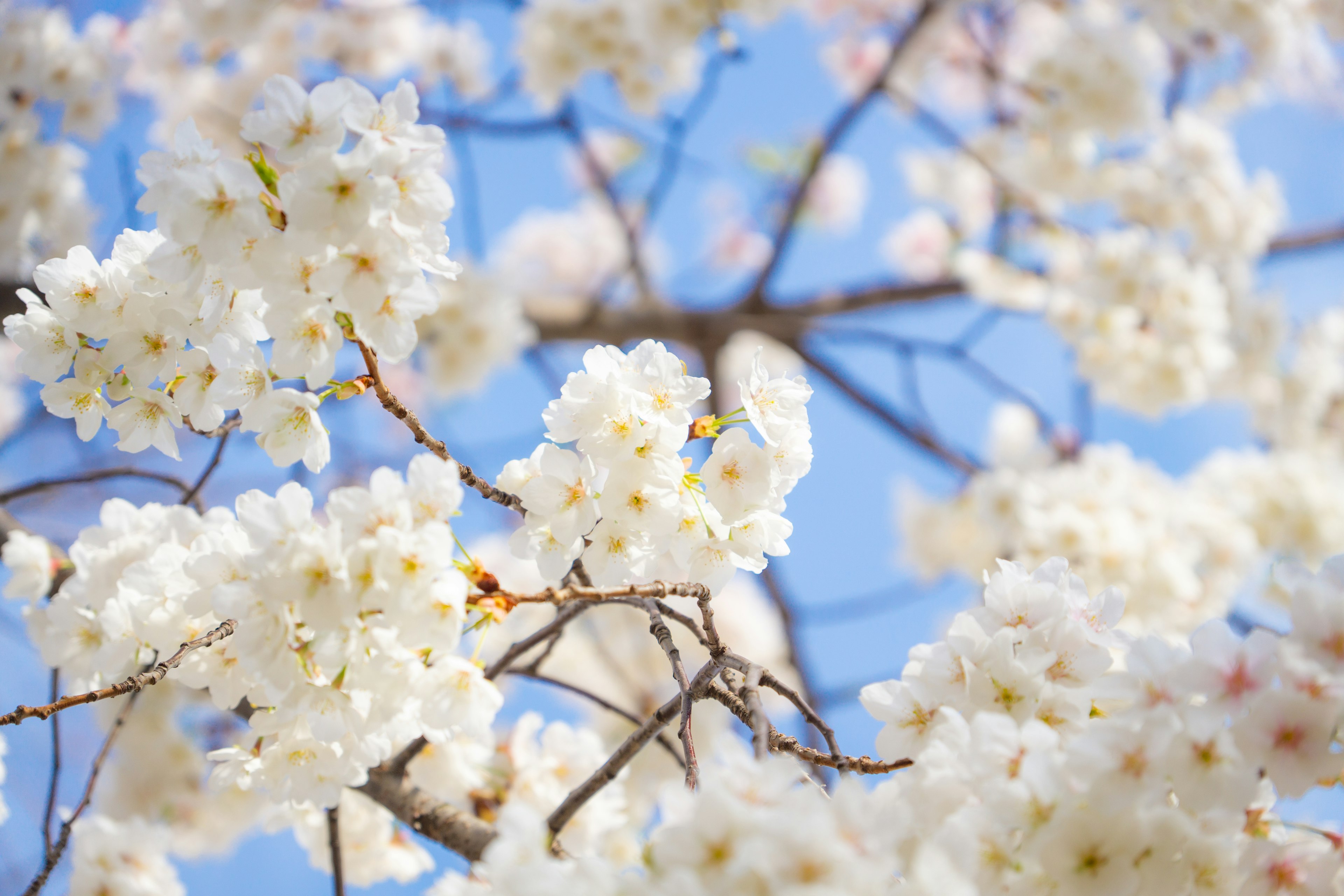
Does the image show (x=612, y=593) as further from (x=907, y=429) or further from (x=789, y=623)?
(x=907, y=429)

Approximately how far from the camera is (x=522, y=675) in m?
1.47

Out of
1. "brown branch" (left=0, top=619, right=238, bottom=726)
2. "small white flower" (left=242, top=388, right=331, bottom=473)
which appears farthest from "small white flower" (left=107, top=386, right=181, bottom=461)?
"brown branch" (left=0, top=619, right=238, bottom=726)

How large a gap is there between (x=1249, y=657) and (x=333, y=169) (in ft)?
3.64

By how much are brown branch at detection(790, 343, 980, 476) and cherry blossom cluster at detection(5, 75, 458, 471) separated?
301 cm

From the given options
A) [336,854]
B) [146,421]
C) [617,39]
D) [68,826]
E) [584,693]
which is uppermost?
[617,39]

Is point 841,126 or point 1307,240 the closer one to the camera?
point 841,126

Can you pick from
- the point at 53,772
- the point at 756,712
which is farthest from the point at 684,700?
the point at 53,772

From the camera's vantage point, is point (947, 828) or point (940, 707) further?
point (940, 707)

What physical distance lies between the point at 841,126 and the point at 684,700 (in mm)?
3368

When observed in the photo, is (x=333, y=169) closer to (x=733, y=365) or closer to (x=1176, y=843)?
(x=1176, y=843)

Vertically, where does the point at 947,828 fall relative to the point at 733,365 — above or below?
above

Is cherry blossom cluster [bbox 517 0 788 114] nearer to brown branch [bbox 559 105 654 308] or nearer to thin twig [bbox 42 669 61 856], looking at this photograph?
brown branch [bbox 559 105 654 308]

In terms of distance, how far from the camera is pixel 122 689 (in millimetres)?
989

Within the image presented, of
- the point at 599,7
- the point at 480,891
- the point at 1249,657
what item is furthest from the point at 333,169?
the point at 599,7
